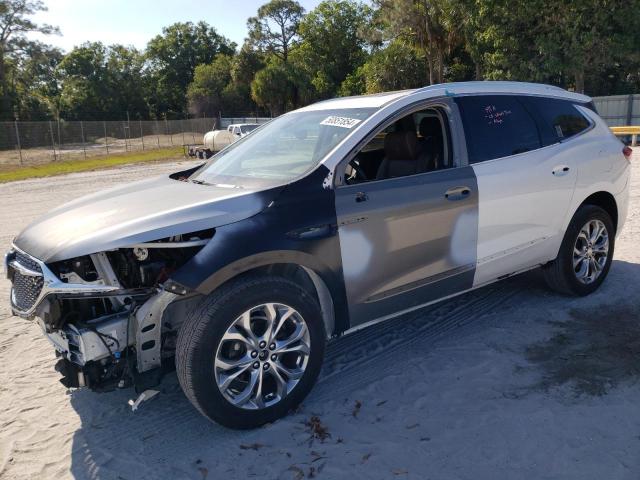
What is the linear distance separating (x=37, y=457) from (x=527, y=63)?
1127 inches

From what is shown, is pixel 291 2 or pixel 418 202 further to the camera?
pixel 291 2

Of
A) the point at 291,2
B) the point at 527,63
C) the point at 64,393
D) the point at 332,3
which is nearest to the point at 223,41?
the point at 291,2

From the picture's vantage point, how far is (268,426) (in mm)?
3400

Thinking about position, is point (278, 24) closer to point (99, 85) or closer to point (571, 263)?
point (99, 85)

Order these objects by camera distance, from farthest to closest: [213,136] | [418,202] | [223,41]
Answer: [223,41] → [213,136] → [418,202]

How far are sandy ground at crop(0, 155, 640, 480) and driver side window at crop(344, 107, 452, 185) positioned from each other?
1.33 m

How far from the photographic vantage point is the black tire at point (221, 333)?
306cm

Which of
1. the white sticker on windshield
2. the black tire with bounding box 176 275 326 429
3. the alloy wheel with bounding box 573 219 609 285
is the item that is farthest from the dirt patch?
the white sticker on windshield

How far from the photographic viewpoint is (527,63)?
1080 inches

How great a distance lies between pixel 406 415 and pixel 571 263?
2.48 m

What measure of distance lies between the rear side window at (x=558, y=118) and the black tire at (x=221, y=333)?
273cm

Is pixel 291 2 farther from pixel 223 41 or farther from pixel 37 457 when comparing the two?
pixel 37 457

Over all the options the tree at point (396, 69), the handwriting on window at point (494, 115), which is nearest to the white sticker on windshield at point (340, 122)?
the handwriting on window at point (494, 115)

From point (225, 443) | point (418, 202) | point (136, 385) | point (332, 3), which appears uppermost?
point (332, 3)
